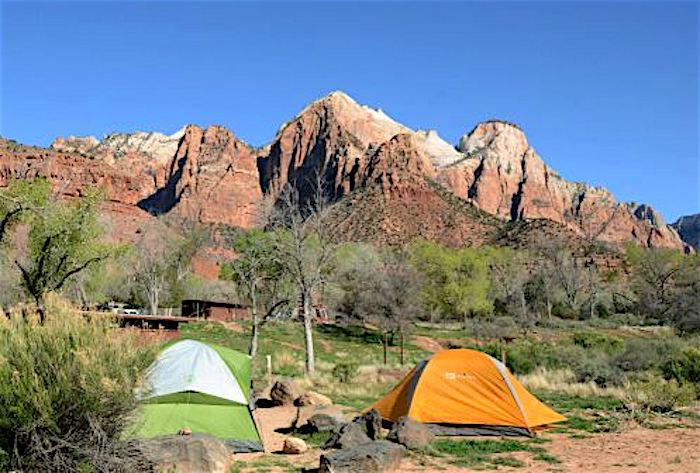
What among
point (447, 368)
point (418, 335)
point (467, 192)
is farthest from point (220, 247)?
point (447, 368)

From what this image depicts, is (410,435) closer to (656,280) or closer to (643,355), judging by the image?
(643,355)

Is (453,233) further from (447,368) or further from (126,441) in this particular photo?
(126,441)

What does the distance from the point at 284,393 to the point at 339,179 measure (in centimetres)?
14167

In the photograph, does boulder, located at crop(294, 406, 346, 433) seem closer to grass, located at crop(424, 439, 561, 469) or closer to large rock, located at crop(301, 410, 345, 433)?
large rock, located at crop(301, 410, 345, 433)

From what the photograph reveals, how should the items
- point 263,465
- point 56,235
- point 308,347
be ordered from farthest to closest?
point 308,347
point 56,235
point 263,465

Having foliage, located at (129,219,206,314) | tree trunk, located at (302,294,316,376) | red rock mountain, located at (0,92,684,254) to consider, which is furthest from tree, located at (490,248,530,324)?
tree trunk, located at (302,294,316,376)

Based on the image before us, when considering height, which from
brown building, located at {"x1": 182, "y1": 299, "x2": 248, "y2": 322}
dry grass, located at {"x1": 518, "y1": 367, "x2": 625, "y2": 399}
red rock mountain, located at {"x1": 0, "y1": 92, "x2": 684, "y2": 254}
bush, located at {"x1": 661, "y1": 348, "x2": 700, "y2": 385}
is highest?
red rock mountain, located at {"x1": 0, "y1": 92, "x2": 684, "y2": 254}

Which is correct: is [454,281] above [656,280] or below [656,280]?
below

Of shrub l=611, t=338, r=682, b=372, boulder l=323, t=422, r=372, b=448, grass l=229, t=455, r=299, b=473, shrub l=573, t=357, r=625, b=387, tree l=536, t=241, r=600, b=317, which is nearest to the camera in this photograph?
grass l=229, t=455, r=299, b=473

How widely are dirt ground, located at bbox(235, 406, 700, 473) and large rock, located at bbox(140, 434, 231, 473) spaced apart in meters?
1.09

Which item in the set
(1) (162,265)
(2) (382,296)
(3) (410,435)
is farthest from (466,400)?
(1) (162,265)

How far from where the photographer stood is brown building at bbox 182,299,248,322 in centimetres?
4894

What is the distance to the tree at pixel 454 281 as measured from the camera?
186 feet

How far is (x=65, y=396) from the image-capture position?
282 inches
